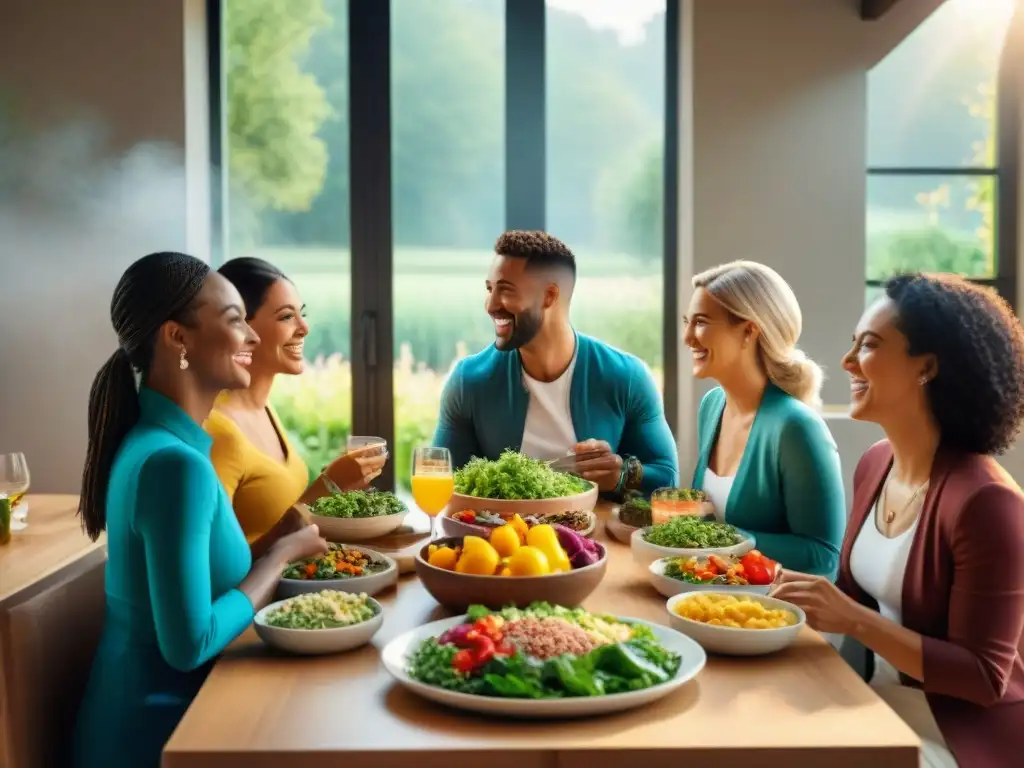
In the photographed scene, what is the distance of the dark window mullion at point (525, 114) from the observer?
4.29 m

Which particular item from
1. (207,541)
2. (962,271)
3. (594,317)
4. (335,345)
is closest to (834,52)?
(962,271)

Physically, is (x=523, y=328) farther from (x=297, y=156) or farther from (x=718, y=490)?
(x=297, y=156)

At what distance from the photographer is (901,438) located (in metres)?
2.03

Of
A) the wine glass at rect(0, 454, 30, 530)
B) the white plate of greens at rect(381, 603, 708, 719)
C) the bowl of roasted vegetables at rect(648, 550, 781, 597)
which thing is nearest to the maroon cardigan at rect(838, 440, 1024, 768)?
the bowl of roasted vegetables at rect(648, 550, 781, 597)

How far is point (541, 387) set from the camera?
317cm

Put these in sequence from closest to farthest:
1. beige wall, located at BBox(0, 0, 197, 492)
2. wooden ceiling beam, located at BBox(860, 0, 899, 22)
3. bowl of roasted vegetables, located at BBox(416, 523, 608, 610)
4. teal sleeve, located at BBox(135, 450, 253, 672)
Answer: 1. teal sleeve, located at BBox(135, 450, 253, 672)
2. bowl of roasted vegetables, located at BBox(416, 523, 608, 610)
3. wooden ceiling beam, located at BBox(860, 0, 899, 22)
4. beige wall, located at BBox(0, 0, 197, 492)

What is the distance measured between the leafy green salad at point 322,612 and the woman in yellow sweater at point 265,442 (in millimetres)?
437

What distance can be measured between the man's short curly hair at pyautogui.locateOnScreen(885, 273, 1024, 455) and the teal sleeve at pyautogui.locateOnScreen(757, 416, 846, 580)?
16.0 inches

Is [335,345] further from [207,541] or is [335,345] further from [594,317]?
[207,541]

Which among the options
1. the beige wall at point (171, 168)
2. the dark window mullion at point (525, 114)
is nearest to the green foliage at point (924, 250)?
the beige wall at point (171, 168)

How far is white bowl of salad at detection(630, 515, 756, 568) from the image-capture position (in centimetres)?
200

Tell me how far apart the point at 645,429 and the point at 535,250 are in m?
0.64

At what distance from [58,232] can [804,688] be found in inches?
135

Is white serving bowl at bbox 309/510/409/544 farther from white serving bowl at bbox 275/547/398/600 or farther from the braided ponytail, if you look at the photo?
the braided ponytail
